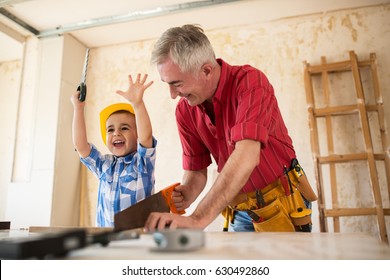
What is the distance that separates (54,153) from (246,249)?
3.00 metres

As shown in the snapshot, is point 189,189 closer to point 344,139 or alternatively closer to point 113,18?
point 344,139

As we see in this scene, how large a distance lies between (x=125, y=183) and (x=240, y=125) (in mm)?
788

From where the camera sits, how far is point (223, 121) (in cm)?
149

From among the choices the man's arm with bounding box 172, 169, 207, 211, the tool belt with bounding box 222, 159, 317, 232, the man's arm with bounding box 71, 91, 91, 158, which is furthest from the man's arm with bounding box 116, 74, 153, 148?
the tool belt with bounding box 222, 159, 317, 232

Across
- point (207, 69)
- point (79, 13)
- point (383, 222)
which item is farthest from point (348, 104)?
point (79, 13)

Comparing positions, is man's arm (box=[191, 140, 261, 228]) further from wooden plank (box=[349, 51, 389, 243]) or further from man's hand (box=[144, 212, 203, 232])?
wooden plank (box=[349, 51, 389, 243])

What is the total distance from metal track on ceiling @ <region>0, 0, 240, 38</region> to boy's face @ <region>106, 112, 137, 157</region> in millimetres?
1598

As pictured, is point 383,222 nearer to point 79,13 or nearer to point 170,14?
point 170,14

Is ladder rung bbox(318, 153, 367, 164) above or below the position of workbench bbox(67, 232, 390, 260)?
above

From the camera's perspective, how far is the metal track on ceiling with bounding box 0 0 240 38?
10.0 feet

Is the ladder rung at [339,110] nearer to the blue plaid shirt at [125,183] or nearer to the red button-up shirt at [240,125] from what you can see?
the red button-up shirt at [240,125]

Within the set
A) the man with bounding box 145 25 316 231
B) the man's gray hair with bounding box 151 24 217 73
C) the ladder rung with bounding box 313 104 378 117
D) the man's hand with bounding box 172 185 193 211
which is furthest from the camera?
the ladder rung with bounding box 313 104 378 117

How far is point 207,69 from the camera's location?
1.43 m

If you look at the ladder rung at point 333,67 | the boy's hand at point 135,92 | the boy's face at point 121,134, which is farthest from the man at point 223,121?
the ladder rung at point 333,67
